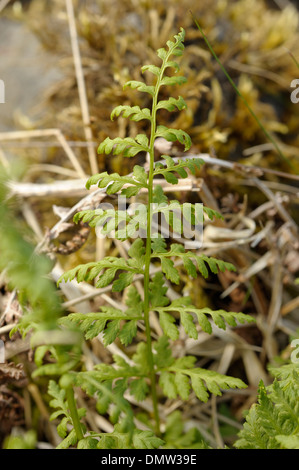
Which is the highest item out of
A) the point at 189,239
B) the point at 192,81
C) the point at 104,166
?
the point at 192,81

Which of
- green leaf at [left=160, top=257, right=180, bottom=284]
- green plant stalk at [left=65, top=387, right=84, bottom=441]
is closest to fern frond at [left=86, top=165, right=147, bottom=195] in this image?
green leaf at [left=160, top=257, right=180, bottom=284]

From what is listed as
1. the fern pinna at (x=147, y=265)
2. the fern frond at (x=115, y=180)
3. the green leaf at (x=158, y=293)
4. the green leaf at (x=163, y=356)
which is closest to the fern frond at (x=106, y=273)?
the fern pinna at (x=147, y=265)

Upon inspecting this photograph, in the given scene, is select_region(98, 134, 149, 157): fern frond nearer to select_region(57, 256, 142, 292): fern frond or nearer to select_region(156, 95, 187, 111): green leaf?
select_region(156, 95, 187, 111): green leaf

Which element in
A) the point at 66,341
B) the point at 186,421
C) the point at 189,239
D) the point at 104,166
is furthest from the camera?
the point at 104,166

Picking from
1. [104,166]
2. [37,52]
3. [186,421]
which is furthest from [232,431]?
[37,52]

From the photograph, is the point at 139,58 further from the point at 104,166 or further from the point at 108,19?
the point at 104,166

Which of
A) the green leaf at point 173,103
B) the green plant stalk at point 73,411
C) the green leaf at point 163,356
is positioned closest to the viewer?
the green plant stalk at point 73,411

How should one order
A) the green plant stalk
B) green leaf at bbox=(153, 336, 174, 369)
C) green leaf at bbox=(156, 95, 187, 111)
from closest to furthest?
1. the green plant stalk
2. green leaf at bbox=(156, 95, 187, 111)
3. green leaf at bbox=(153, 336, 174, 369)

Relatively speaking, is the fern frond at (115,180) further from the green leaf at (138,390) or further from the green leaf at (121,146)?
the green leaf at (138,390)
